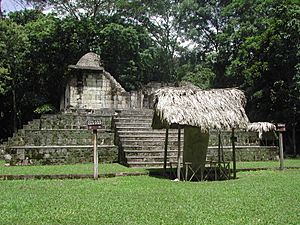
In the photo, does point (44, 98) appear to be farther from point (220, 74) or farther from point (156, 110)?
point (156, 110)

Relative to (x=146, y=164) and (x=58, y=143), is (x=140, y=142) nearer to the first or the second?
(x=146, y=164)

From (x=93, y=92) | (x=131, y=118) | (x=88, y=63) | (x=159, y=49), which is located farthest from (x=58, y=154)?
(x=159, y=49)

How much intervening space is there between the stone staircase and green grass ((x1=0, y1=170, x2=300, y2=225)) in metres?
3.92

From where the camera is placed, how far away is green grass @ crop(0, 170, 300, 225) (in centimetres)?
542

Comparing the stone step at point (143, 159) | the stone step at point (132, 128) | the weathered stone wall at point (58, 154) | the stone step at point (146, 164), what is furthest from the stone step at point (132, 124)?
the stone step at point (146, 164)

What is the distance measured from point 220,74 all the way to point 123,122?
46.5 ft

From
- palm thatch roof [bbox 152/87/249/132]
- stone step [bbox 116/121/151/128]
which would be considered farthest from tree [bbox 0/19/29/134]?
palm thatch roof [bbox 152/87/249/132]

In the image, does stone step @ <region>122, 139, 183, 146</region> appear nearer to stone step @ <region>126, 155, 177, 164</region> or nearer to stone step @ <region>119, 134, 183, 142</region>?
stone step @ <region>119, 134, 183, 142</region>

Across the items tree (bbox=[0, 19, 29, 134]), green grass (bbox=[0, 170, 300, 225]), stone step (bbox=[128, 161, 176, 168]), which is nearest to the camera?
green grass (bbox=[0, 170, 300, 225])

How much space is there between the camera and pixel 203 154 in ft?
35.7

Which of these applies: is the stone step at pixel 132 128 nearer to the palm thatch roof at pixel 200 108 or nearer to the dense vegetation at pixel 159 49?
the palm thatch roof at pixel 200 108

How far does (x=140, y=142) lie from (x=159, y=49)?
18.6 m

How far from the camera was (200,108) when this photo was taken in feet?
33.2

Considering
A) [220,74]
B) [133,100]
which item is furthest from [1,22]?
[220,74]
